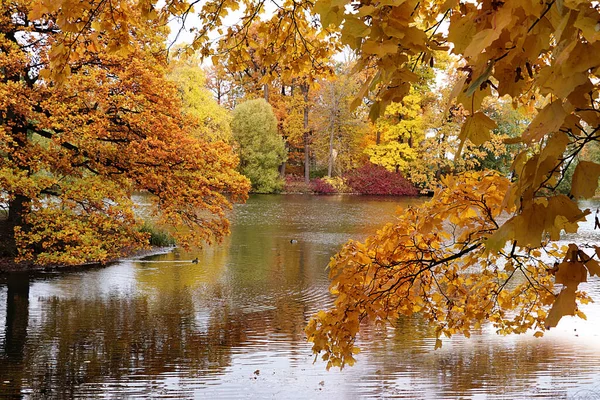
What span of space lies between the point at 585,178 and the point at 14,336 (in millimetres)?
7391

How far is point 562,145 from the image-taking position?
0.99m

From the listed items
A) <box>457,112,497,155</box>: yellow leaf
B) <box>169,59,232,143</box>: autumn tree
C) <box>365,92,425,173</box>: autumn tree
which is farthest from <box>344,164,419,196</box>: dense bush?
<box>457,112,497,155</box>: yellow leaf

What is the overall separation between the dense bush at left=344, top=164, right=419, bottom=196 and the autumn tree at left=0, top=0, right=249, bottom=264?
24922mm

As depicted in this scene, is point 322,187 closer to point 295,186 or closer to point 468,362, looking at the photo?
point 295,186

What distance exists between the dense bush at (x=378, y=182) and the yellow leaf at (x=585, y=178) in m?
34.3

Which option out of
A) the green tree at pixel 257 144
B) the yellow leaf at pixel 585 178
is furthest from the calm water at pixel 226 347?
the green tree at pixel 257 144

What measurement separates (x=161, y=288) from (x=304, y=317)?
289cm

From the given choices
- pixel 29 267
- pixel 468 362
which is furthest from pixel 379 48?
pixel 29 267

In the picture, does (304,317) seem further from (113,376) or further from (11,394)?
(11,394)

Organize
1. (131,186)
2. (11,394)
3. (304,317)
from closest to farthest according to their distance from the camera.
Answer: (11,394)
(304,317)
(131,186)

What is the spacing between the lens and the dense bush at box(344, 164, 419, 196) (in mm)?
35031

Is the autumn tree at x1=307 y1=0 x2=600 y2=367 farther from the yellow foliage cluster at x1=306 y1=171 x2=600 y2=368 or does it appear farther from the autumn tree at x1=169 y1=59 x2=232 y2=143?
the autumn tree at x1=169 y1=59 x2=232 y2=143

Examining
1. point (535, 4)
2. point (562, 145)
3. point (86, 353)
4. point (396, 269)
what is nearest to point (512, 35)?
point (535, 4)

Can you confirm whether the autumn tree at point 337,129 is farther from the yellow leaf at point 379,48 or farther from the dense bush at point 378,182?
the yellow leaf at point 379,48
